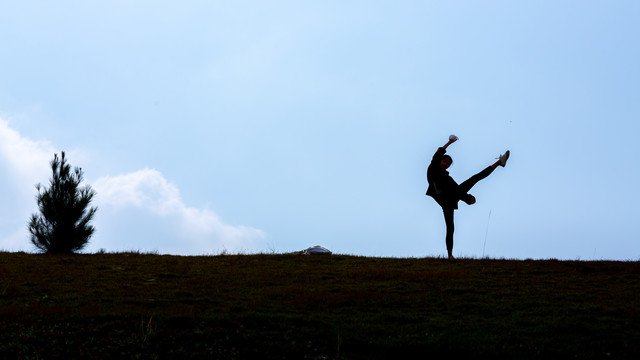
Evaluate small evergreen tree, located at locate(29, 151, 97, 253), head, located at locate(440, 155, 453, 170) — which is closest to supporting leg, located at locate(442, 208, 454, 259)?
head, located at locate(440, 155, 453, 170)

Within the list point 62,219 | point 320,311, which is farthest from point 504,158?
point 62,219

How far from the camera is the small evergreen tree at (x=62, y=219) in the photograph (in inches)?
952

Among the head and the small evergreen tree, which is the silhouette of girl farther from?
the small evergreen tree

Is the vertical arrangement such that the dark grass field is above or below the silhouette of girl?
below

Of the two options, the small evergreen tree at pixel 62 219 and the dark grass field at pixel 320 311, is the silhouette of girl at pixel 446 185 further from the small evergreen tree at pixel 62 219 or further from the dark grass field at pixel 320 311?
the small evergreen tree at pixel 62 219

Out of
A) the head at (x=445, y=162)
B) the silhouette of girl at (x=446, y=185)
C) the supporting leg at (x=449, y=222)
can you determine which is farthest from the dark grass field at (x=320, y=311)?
the head at (x=445, y=162)

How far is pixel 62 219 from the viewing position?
2431 cm

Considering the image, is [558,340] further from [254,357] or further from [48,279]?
[48,279]

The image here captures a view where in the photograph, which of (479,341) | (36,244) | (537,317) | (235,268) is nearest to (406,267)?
(235,268)

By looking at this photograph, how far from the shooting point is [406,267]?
18.3 m

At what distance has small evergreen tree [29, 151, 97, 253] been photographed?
24.2 m

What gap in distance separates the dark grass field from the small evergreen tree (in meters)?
5.67

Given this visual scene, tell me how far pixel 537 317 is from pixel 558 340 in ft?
4.23

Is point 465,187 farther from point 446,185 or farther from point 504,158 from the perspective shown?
point 504,158
